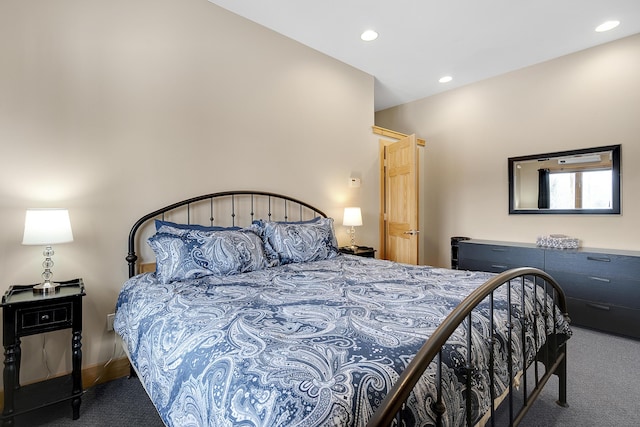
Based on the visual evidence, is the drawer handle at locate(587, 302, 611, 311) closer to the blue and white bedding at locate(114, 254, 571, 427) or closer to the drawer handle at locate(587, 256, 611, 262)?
the drawer handle at locate(587, 256, 611, 262)

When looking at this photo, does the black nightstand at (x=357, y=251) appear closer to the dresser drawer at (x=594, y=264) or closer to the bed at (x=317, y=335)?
the bed at (x=317, y=335)

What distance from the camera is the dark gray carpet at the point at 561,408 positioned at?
182 cm

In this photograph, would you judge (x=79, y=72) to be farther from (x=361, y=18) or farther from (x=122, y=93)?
(x=361, y=18)

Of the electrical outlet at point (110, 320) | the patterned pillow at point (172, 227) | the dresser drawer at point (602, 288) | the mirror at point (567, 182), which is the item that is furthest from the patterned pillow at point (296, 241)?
the mirror at point (567, 182)

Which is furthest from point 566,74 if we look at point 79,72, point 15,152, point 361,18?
point 15,152

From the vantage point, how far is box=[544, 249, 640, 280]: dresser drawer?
297 centimetres

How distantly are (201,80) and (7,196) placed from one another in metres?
1.62

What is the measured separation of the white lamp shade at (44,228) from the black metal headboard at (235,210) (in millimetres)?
502

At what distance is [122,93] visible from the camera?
2369mm

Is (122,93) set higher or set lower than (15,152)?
higher

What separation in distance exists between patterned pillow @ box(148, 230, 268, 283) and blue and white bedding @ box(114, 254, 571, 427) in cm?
9

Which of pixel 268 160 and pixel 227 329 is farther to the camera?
pixel 268 160

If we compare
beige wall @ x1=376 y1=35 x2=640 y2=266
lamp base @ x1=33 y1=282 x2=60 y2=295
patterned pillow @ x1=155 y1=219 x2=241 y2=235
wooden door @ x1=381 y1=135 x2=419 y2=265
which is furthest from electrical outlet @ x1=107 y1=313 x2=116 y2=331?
beige wall @ x1=376 y1=35 x2=640 y2=266

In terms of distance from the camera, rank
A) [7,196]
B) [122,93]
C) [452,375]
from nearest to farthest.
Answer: [452,375] → [7,196] → [122,93]
